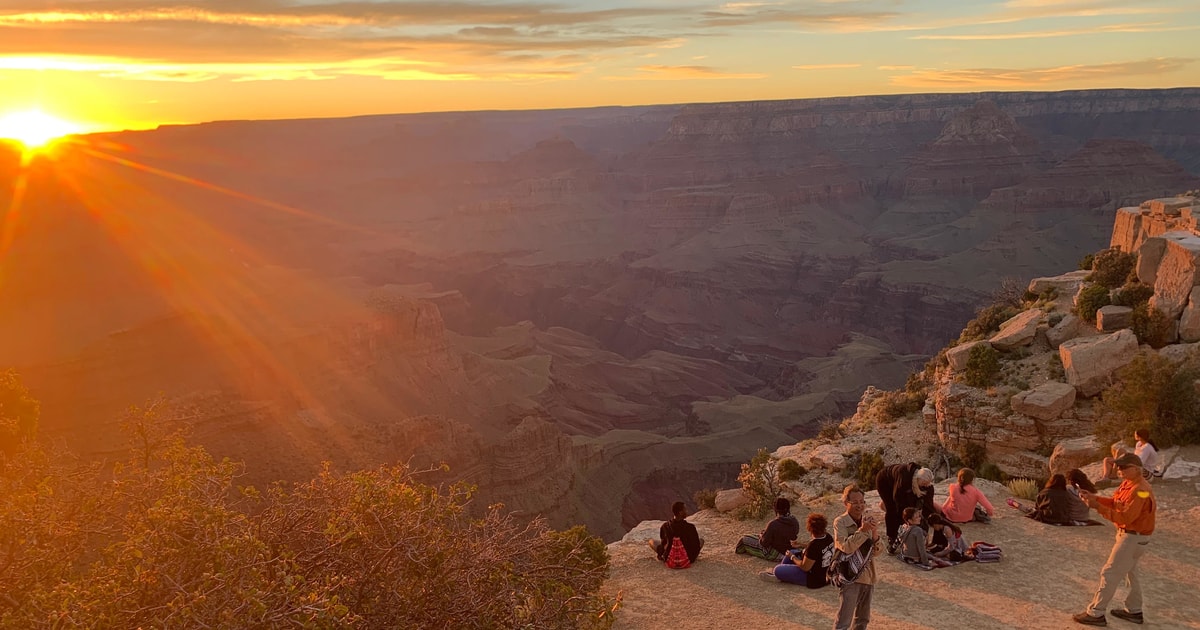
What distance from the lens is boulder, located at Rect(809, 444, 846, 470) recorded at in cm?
2275

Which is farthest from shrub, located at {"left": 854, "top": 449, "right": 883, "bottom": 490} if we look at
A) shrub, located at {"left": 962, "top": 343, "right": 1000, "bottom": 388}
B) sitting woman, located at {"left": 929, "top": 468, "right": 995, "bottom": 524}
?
sitting woman, located at {"left": 929, "top": 468, "right": 995, "bottom": 524}

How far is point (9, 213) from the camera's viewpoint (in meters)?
67.2

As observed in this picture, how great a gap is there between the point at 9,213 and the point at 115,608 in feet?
245

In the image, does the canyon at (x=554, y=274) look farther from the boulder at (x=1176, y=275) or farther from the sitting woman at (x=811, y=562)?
the boulder at (x=1176, y=275)

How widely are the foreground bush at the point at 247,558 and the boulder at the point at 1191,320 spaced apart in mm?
17714

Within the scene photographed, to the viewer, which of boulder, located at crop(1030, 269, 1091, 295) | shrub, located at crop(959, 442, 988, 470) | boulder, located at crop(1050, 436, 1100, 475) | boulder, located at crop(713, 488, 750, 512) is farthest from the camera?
boulder, located at crop(1030, 269, 1091, 295)

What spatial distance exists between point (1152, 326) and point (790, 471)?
9.78 metres

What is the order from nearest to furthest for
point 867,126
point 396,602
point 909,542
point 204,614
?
1. point 204,614
2. point 396,602
3. point 909,542
4. point 867,126

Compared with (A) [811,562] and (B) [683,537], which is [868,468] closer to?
(B) [683,537]

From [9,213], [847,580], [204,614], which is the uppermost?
[9,213]

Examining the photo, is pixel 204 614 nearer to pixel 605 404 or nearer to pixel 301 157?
pixel 605 404

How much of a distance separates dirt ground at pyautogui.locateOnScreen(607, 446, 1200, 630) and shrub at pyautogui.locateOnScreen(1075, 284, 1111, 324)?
7.22 metres

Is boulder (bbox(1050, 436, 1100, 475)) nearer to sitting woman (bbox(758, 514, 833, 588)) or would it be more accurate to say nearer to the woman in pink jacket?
the woman in pink jacket

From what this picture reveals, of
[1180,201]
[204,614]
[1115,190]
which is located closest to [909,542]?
[204,614]
